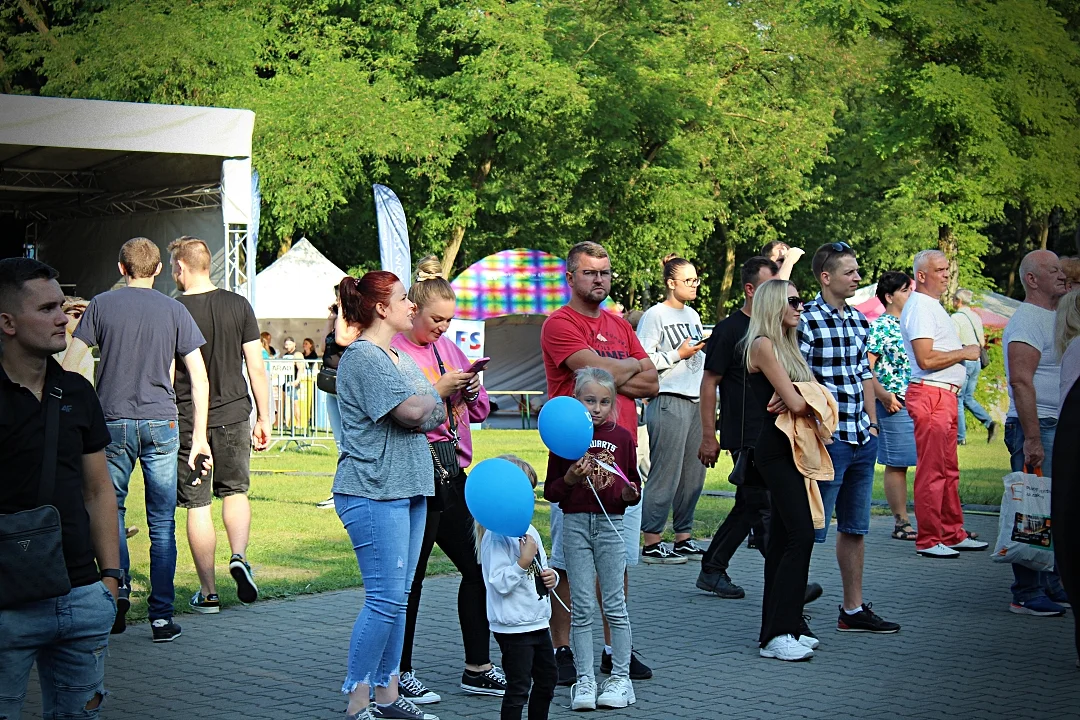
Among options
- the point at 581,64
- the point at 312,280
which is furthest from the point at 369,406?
the point at 581,64

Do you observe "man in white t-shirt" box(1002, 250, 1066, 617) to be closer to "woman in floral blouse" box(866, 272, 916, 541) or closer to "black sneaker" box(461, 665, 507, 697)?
"woman in floral blouse" box(866, 272, 916, 541)

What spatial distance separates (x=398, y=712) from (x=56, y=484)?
7.16 ft

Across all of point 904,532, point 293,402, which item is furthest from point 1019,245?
point 904,532

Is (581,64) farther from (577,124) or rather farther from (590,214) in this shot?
(590,214)

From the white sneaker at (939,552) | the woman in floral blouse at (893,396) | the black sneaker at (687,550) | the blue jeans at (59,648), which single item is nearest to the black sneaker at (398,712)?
the blue jeans at (59,648)

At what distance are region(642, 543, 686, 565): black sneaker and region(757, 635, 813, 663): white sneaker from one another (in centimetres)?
296

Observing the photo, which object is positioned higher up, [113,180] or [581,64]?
[581,64]

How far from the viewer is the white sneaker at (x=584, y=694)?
18.8 ft

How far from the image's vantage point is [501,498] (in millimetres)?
4996

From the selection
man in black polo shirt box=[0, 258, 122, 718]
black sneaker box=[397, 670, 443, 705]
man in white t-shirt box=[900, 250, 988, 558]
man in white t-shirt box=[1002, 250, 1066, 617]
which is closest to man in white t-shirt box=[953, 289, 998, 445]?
man in white t-shirt box=[900, 250, 988, 558]

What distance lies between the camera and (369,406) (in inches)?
207

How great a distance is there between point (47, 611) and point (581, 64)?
2999cm

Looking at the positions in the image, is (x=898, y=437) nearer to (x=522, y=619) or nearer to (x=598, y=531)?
(x=598, y=531)

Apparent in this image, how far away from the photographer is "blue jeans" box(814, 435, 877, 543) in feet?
23.7
